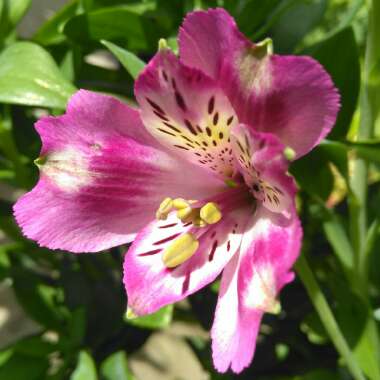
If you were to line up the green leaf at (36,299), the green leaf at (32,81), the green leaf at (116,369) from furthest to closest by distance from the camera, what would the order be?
the green leaf at (36,299), the green leaf at (116,369), the green leaf at (32,81)

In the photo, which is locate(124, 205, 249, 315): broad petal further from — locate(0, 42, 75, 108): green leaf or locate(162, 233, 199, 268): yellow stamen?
locate(0, 42, 75, 108): green leaf

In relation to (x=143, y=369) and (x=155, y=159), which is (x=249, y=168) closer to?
(x=155, y=159)

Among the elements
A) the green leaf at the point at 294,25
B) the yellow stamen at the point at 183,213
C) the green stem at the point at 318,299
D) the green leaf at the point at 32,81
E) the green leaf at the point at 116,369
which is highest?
the green leaf at the point at 32,81

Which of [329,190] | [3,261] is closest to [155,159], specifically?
[329,190]

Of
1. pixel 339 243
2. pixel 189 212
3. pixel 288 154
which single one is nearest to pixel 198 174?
pixel 189 212

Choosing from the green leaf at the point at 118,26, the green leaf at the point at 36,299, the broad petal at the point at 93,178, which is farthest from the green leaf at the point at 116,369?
the green leaf at the point at 118,26

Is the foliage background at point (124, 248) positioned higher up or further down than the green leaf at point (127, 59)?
further down

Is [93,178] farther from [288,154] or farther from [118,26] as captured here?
[118,26]

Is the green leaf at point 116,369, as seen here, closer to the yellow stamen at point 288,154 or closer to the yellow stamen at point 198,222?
the yellow stamen at point 198,222
